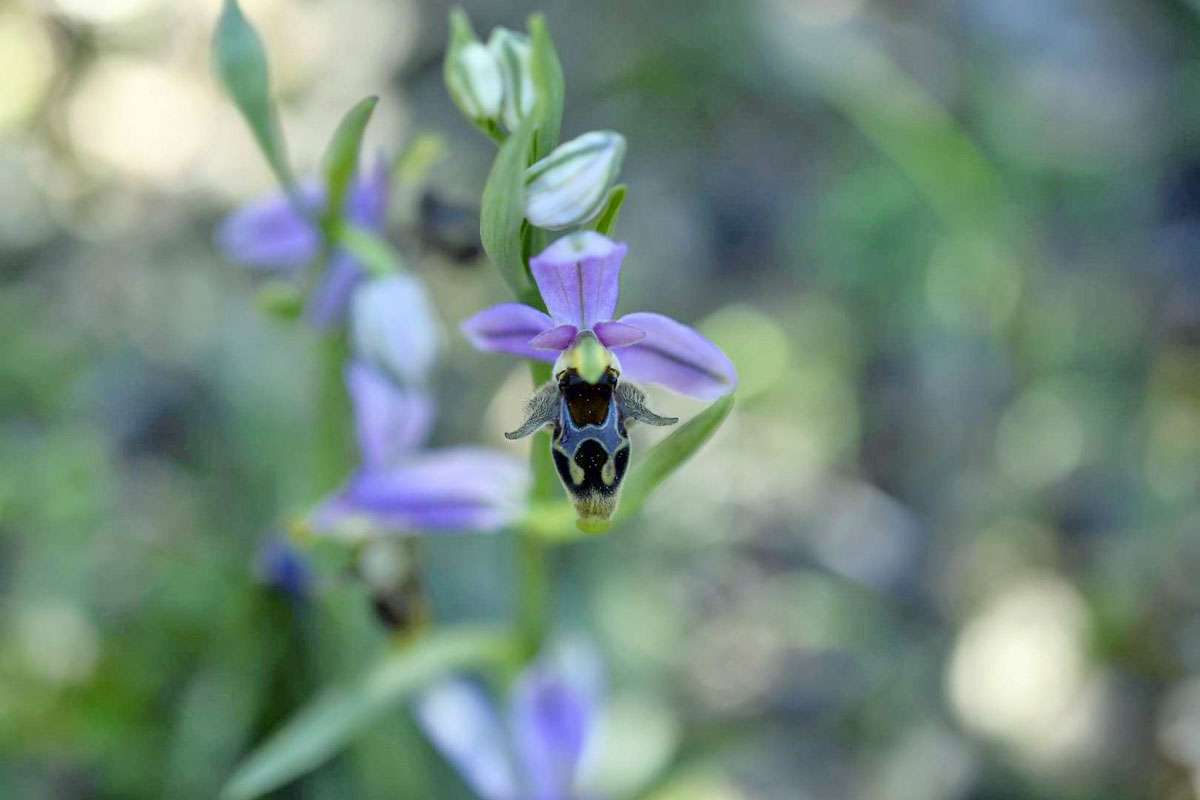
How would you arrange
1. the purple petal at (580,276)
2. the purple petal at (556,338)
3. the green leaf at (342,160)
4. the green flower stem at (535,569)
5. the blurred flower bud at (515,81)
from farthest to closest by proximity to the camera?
the green flower stem at (535,569), the green leaf at (342,160), the blurred flower bud at (515,81), the purple petal at (556,338), the purple petal at (580,276)

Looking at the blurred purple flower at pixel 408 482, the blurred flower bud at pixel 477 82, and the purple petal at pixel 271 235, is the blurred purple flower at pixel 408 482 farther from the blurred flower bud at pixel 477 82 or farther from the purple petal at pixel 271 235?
the blurred flower bud at pixel 477 82

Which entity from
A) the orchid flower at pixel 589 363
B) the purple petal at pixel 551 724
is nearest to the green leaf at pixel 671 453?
the orchid flower at pixel 589 363

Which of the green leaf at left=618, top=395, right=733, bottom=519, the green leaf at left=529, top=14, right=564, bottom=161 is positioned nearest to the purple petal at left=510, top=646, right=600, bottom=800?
the green leaf at left=618, top=395, right=733, bottom=519

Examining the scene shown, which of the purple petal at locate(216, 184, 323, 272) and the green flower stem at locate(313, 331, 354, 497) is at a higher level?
the purple petal at locate(216, 184, 323, 272)

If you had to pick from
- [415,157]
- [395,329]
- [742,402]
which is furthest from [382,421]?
[742,402]

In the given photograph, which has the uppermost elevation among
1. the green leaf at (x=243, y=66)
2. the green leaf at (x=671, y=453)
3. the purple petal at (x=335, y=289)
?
the green leaf at (x=243, y=66)

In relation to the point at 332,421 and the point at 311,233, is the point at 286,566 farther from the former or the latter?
the point at 311,233

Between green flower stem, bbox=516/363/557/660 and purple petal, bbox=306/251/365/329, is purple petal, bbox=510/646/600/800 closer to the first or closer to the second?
green flower stem, bbox=516/363/557/660
